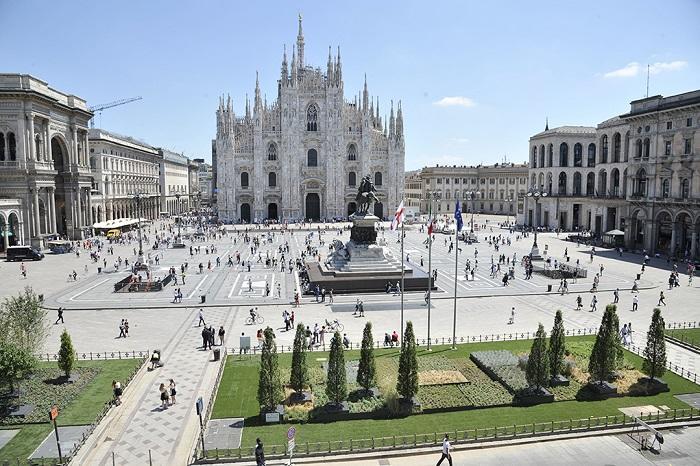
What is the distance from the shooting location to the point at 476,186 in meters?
128

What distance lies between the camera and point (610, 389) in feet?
65.6

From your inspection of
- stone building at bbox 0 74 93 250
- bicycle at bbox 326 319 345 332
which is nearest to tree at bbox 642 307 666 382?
bicycle at bbox 326 319 345 332

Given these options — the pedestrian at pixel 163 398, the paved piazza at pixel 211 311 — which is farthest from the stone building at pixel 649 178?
the pedestrian at pixel 163 398

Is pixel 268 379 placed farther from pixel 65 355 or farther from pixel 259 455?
pixel 65 355

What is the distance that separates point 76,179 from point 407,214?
5813 cm

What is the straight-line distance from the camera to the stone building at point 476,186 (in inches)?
4852

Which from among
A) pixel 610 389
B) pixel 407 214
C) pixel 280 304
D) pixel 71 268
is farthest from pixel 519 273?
pixel 407 214

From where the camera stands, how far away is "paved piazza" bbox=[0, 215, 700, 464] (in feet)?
58.9

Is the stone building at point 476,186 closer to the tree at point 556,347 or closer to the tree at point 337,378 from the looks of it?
the tree at point 556,347

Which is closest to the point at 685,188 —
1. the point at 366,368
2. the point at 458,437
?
the point at 366,368

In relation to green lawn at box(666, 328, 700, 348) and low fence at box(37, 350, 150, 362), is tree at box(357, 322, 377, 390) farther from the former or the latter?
green lawn at box(666, 328, 700, 348)

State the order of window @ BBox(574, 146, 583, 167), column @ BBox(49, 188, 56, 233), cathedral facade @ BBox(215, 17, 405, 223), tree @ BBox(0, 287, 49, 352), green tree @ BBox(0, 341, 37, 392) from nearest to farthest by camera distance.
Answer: green tree @ BBox(0, 341, 37, 392)
tree @ BBox(0, 287, 49, 352)
column @ BBox(49, 188, 56, 233)
window @ BBox(574, 146, 583, 167)
cathedral facade @ BBox(215, 17, 405, 223)

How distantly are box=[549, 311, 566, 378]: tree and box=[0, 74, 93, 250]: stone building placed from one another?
188ft

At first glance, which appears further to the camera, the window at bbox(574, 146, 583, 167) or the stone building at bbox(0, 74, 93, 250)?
the window at bbox(574, 146, 583, 167)
